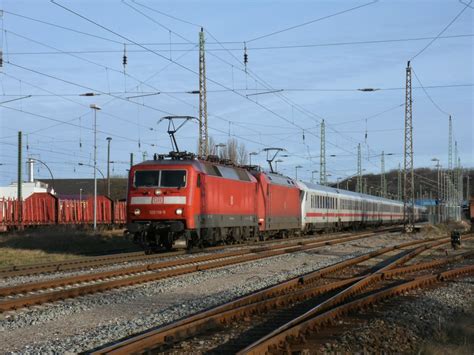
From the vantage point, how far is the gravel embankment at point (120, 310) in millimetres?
8742

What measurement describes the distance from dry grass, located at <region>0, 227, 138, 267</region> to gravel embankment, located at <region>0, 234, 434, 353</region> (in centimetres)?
932

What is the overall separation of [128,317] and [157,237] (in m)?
12.6

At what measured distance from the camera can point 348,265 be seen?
1967 cm

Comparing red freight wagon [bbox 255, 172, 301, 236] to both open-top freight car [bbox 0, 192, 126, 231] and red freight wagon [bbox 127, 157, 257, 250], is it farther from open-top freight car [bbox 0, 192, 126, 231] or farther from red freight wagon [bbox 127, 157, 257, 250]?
open-top freight car [bbox 0, 192, 126, 231]

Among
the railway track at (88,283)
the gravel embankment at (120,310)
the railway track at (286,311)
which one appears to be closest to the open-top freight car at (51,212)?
the railway track at (88,283)

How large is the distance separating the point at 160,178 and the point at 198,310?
38.9ft

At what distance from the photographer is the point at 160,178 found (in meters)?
22.5

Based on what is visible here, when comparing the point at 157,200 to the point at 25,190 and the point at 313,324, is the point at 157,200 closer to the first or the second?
the point at 313,324

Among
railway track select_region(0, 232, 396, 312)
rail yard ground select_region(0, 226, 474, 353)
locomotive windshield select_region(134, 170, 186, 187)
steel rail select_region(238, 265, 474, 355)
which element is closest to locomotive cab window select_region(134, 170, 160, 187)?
locomotive windshield select_region(134, 170, 186, 187)

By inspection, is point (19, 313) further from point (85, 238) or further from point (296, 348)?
point (85, 238)

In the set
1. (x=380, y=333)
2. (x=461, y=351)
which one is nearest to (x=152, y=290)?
(x=380, y=333)

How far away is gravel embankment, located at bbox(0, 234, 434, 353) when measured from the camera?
874cm

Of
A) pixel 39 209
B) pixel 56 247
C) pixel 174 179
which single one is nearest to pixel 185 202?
pixel 174 179

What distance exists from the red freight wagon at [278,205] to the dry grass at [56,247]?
7193 millimetres
